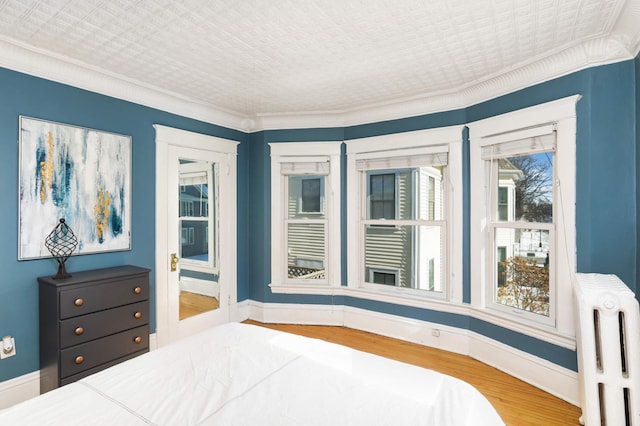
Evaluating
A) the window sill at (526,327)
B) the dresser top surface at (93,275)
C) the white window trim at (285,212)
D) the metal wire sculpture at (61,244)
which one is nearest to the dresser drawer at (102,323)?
the dresser top surface at (93,275)

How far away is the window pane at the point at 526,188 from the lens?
2.73 m

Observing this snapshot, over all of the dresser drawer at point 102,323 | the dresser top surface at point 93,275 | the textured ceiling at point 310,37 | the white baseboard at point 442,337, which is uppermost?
the textured ceiling at point 310,37

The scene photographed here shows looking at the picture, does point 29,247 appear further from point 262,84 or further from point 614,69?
point 614,69

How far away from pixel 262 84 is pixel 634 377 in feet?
11.0

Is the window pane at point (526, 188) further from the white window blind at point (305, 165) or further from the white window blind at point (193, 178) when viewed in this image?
the white window blind at point (193, 178)

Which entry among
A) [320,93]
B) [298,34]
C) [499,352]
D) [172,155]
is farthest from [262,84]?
[499,352]

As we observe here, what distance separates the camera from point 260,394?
4.44 ft

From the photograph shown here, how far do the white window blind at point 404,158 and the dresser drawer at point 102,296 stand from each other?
99.4 inches

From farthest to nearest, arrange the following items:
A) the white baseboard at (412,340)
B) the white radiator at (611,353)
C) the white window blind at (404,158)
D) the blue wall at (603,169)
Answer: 1. the white window blind at (404,158)
2. the white baseboard at (412,340)
3. the blue wall at (603,169)
4. the white radiator at (611,353)

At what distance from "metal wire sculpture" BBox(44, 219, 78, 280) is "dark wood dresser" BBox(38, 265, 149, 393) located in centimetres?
10

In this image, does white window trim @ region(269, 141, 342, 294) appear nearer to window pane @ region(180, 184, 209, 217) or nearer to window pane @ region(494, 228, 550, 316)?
window pane @ region(180, 184, 209, 217)

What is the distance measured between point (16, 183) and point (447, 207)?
3.63 metres

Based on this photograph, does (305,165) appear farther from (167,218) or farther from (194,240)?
(167,218)

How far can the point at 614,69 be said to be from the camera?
232 cm
